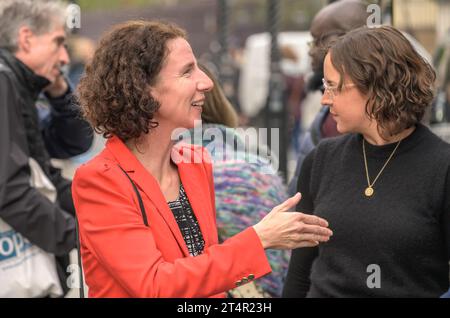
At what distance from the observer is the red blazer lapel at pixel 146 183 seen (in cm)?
270

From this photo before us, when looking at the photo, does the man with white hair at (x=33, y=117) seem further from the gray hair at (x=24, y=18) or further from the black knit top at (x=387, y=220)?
the black knit top at (x=387, y=220)

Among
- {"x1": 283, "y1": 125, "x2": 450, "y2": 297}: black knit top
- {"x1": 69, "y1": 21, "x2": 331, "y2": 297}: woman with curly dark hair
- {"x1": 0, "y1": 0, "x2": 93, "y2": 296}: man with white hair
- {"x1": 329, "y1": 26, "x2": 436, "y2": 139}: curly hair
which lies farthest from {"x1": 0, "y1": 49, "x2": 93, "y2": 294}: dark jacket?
{"x1": 329, "y1": 26, "x2": 436, "y2": 139}: curly hair

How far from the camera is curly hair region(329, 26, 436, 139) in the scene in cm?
294

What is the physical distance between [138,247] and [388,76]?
110cm

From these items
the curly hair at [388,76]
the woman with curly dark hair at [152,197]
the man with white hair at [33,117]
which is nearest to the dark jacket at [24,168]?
the man with white hair at [33,117]

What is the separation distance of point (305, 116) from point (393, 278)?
11.2m

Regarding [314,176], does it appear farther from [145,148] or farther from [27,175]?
[27,175]

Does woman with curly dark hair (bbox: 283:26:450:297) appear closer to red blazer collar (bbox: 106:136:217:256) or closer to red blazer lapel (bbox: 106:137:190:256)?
red blazer collar (bbox: 106:136:217:256)

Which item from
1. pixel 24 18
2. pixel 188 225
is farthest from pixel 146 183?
pixel 24 18

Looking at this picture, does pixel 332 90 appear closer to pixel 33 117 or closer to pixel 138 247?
pixel 138 247

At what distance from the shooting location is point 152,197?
270 cm

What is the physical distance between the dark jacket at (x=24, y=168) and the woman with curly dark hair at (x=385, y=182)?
1.59 metres

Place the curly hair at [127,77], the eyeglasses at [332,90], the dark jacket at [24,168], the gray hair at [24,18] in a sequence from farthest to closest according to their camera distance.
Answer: the gray hair at [24,18]
the dark jacket at [24,168]
the eyeglasses at [332,90]
the curly hair at [127,77]
